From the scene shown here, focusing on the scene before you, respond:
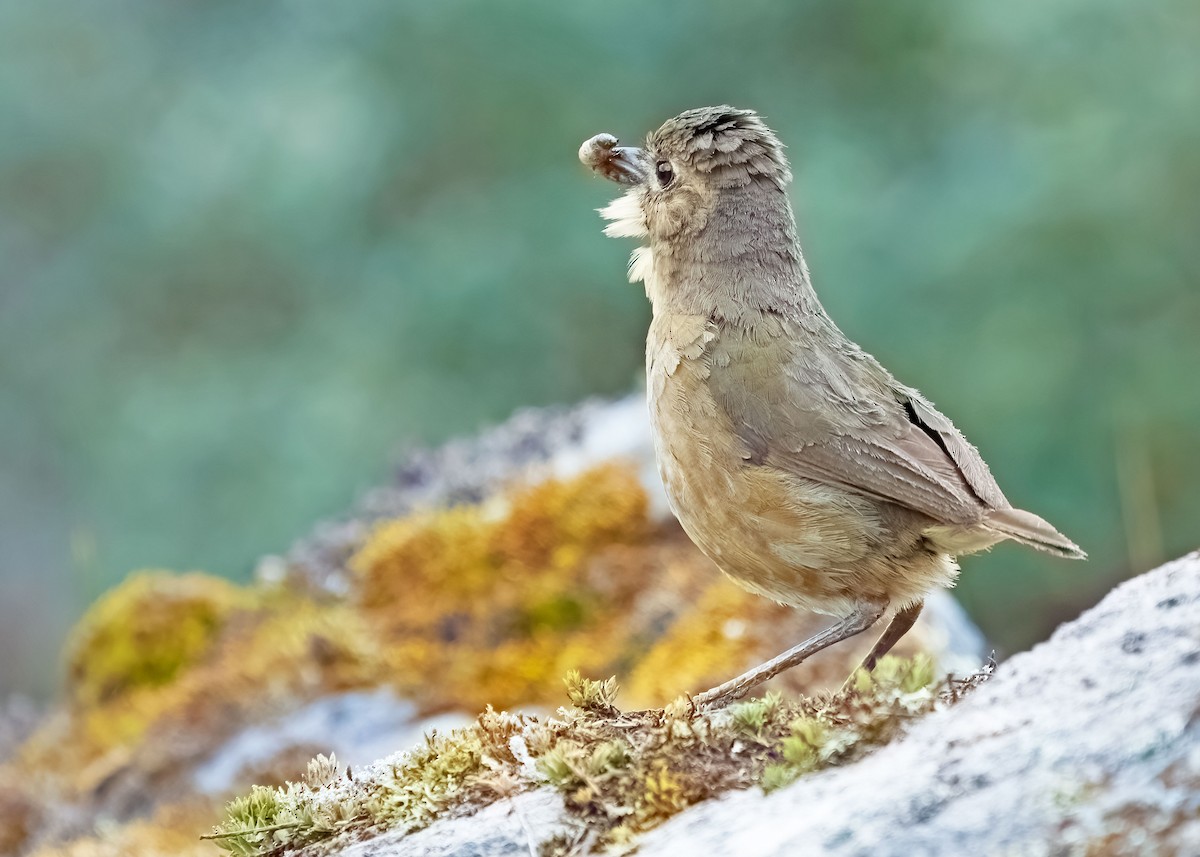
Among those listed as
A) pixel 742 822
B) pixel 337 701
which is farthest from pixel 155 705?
pixel 742 822

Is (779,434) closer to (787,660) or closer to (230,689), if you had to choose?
(787,660)

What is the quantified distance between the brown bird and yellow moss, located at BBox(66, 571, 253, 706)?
3990 millimetres

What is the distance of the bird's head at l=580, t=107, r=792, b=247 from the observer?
427 centimetres

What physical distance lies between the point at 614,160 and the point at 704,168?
45cm

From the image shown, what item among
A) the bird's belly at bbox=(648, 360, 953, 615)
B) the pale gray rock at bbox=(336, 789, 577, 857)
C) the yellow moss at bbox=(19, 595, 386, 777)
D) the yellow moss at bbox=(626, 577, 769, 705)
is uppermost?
the yellow moss at bbox=(19, 595, 386, 777)

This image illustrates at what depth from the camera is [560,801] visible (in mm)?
2689

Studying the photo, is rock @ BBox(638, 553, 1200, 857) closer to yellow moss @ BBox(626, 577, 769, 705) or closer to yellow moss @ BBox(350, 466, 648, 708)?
yellow moss @ BBox(626, 577, 769, 705)

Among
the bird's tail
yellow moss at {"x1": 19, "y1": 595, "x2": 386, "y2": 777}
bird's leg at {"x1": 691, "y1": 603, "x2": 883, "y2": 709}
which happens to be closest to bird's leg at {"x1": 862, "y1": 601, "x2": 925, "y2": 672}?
bird's leg at {"x1": 691, "y1": 603, "x2": 883, "y2": 709}

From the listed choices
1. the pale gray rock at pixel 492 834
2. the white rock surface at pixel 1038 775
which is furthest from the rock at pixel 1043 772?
the pale gray rock at pixel 492 834

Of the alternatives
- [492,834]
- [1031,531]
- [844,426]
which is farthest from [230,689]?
[1031,531]

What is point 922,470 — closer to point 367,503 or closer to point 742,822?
point 742,822

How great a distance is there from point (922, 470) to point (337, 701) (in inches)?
126

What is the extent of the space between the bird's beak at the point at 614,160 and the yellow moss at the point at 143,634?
3.68 m

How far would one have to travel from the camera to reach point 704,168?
14.1 ft
